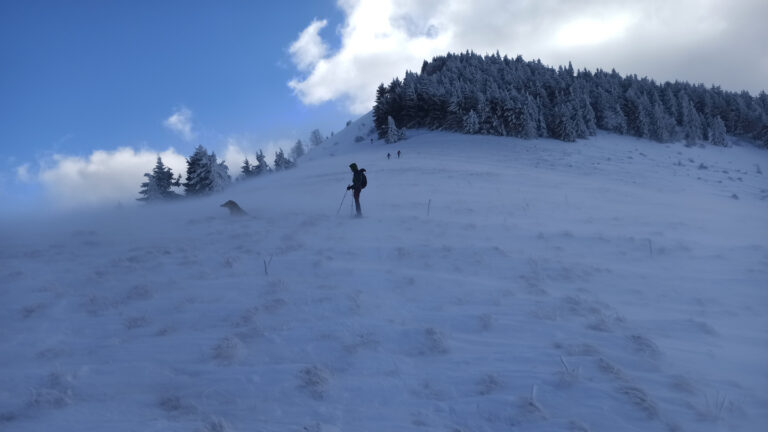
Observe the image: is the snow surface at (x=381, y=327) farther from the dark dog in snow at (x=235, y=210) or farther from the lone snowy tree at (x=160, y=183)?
the lone snowy tree at (x=160, y=183)

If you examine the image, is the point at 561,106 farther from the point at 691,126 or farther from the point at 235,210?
the point at 235,210

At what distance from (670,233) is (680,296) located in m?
5.96

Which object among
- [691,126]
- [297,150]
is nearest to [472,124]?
[691,126]

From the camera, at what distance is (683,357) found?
16.7 ft

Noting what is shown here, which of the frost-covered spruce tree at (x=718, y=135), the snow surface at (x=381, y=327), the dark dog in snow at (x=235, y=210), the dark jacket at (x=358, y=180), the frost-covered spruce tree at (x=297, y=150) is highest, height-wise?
the frost-covered spruce tree at (x=297, y=150)

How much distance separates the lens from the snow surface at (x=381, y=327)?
13.5 ft

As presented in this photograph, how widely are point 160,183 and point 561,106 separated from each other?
2174 inches

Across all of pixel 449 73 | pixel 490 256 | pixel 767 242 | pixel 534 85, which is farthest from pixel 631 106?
pixel 490 256

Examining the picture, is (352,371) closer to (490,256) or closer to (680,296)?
(490,256)

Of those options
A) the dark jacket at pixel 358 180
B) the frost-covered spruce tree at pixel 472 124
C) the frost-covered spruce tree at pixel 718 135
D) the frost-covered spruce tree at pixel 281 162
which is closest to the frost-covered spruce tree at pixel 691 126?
the frost-covered spruce tree at pixel 718 135

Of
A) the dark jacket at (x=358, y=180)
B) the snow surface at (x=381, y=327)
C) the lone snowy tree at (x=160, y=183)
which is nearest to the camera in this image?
the snow surface at (x=381, y=327)

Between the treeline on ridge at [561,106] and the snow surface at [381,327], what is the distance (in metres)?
52.5

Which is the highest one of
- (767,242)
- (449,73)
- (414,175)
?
(449,73)

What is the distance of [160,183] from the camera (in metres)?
45.9
